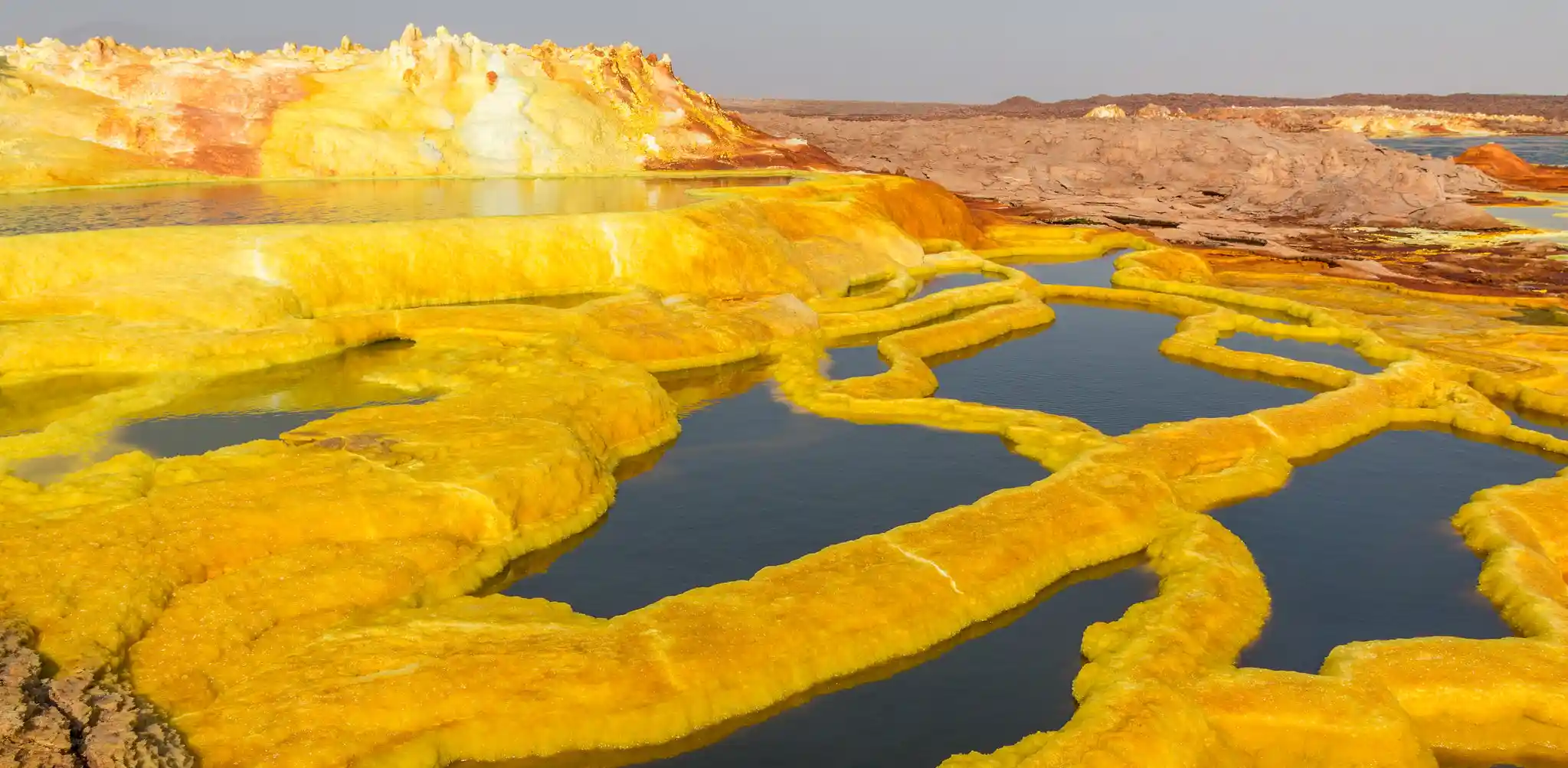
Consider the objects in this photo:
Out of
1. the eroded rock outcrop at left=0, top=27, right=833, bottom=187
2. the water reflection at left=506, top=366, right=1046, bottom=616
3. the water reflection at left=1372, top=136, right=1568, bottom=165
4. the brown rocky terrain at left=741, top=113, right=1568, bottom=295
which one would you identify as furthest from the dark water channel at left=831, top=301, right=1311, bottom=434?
the water reflection at left=1372, top=136, right=1568, bottom=165

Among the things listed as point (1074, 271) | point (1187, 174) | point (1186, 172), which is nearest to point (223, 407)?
point (1074, 271)

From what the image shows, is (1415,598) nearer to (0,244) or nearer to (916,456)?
(916,456)

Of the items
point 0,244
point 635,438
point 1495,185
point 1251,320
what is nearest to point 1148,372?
point 1251,320

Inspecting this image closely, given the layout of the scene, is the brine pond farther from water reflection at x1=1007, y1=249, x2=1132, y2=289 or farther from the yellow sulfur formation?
water reflection at x1=1007, y1=249, x2=1132, y2=289

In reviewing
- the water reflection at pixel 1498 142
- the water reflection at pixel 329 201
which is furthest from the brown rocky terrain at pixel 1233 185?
the water reflection at pixel 1498 142

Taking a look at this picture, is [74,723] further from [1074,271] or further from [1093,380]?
[1074,271]
